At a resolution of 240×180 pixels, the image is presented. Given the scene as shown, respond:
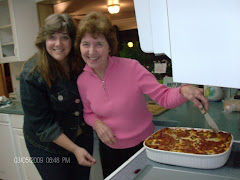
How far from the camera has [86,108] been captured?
1.38m

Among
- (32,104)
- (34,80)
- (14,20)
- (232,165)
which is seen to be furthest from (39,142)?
(14,20)

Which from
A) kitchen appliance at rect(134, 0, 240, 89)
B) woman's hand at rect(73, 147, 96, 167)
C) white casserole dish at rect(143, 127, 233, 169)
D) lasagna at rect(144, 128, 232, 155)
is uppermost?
kitchen appliance at rect(134, 0, 240, 89)

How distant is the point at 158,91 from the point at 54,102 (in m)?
0.58

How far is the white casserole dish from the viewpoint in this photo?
0.91m

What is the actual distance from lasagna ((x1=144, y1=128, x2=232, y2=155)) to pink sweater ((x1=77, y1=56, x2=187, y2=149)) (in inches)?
6.3

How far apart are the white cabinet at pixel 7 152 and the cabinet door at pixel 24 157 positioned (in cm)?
8

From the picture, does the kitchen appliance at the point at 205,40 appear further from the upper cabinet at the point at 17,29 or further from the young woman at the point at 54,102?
the upper cabinet at the point at 17,29

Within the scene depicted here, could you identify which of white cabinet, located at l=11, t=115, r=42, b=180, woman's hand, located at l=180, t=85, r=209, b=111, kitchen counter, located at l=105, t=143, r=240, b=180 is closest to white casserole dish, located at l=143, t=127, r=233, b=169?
kitchen counter, located at l=105, t=143, r=240, b=180

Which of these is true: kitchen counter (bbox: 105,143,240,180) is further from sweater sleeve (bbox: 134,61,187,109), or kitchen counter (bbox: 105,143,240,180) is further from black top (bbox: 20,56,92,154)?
black top (bbox: 20,56,92,154)

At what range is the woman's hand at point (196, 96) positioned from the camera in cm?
95

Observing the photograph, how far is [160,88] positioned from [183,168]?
15.4 inches

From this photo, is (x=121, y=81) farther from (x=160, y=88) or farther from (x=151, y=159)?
(x=151, y=159)

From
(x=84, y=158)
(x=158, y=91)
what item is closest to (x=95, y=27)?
(x=158, y=91)

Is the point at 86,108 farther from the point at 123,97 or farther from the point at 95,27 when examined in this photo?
the point at 95,27
